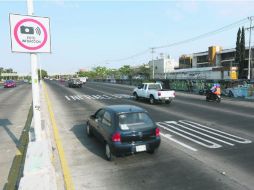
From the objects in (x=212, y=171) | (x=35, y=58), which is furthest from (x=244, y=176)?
(x=35, y=58)

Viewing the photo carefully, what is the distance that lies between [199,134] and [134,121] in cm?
411

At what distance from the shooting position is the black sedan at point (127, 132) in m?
7.82

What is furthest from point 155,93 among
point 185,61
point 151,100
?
point 185,61

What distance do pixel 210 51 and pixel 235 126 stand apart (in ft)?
289

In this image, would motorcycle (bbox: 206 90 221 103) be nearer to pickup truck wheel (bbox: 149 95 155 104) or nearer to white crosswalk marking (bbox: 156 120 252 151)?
pickup truck wheel (bbox: 149 95 155 104)

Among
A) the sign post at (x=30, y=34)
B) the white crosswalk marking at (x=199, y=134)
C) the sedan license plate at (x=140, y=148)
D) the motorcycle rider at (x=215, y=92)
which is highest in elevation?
the sign post at (x=30, y=34)

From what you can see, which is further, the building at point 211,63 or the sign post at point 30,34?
the building at point 211,63

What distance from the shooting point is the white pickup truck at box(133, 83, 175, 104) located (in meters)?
22.0

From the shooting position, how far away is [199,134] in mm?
11195

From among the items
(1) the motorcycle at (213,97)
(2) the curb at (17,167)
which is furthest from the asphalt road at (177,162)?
(1) the motorcycle at (213,97)

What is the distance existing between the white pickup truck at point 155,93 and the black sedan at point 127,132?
43.4 ft

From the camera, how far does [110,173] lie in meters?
7.11

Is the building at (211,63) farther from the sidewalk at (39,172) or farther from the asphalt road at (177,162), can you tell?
the sidewalk at (39,172)

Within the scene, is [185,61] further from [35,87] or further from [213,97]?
[35,87]
